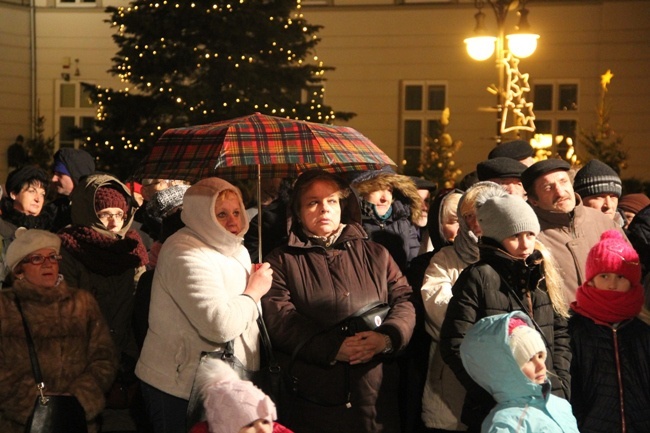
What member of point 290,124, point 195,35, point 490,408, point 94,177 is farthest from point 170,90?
point 490,408

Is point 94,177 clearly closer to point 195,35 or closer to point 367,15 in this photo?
point 195,35

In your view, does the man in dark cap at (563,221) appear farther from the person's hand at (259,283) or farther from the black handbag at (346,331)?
the person's hand at (259,283)

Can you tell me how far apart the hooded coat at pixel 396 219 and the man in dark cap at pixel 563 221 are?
3.53 ft

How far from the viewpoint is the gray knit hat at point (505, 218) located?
19.3 feet

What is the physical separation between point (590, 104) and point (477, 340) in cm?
2204

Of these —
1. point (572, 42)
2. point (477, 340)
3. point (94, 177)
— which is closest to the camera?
point (477, 340)

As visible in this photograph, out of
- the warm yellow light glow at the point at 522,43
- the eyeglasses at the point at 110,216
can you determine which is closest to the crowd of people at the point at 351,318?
the eyeglasses at the point at 110,216

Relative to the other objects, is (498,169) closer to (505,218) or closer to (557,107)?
(505,218)

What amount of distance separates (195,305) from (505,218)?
1718 millimetres

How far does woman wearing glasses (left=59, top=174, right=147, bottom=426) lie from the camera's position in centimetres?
712

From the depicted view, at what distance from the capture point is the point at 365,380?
6129 mm

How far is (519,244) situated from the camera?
5930mm

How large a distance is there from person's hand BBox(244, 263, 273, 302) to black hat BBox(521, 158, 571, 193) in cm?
208

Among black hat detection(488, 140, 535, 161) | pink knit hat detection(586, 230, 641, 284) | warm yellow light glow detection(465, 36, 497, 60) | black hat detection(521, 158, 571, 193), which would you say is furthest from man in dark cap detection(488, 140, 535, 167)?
warm yellow light glow detection(465, 36, 497, 60)
